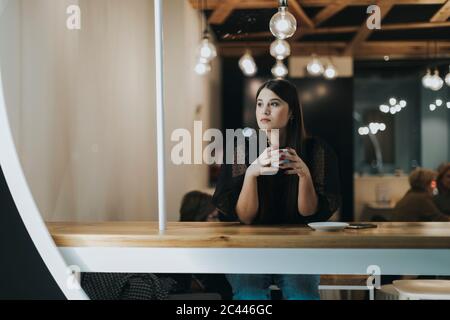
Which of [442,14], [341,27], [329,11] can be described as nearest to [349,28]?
[341,27]

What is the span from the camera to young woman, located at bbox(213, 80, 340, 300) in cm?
233

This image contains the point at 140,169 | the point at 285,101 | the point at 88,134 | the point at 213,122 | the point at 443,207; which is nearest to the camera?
the point at 285,101

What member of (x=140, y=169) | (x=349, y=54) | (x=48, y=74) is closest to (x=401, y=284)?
(x=48, y=74)

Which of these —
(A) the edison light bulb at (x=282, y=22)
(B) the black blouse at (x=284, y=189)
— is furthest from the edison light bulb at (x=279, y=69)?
(B) the black blouse at (x=284, y=189)

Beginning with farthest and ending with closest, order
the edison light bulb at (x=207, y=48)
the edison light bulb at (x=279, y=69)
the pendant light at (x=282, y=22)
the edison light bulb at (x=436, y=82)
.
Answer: the edison light bulb at (x=279, y=69) → the edison light bulb at (x=207, y=48) → the edison light bulb at (x=436, y=82) → the pendant light at (x=282, y=22)

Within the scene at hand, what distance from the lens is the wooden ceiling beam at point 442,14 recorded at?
2.96m

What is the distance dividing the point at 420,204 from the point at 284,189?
1780 mm

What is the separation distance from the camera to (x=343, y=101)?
19.4 ft

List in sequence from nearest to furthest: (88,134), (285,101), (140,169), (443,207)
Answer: (285,101), (88,134), (443,207), (140,169)

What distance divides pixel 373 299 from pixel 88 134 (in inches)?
67.3

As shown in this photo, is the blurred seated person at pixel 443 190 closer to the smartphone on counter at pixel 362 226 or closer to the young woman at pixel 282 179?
the young woman at pixel 282 179

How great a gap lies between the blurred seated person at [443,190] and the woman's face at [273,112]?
1523mm

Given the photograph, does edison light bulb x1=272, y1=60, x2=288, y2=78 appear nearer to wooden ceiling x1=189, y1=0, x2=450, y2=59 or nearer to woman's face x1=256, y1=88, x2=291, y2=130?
wooden ceiling x1=189, y1=0, x2=450, y2=59
